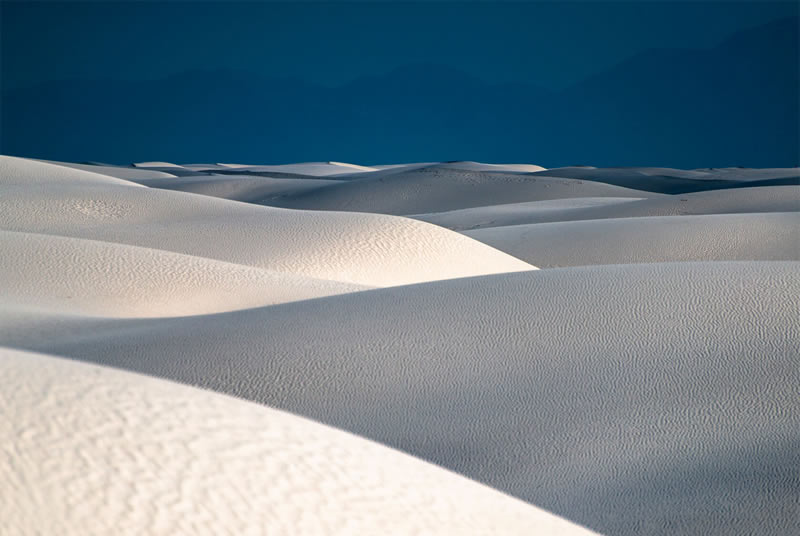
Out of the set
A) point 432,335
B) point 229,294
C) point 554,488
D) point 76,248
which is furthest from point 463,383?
point 76,248

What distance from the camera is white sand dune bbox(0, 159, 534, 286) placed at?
322 cm

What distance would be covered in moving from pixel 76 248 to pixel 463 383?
1.55 metres

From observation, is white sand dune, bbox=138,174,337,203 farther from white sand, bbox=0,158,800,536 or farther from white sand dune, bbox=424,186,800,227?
white sand, bbox=0,158,800,536

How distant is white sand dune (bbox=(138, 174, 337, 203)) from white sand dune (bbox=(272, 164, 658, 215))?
337 millimetres

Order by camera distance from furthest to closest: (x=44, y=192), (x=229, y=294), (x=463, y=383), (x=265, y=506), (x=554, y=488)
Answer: (x=44, y=192), (x=229, y=294), (x=463, y=383), (x=554, y=488), (x=265, y=506)

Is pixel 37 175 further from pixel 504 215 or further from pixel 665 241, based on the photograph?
pixel 665 241

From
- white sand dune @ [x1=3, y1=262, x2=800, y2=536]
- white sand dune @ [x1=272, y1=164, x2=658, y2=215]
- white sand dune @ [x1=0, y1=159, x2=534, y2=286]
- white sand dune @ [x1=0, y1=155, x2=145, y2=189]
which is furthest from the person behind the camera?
white sand dune @ [x1=272, y1=164, x2=658, y2=215]

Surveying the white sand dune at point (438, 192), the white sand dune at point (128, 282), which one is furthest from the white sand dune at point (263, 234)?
the white sand dune at point (438, 192)

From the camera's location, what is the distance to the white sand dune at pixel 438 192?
780 centimetres

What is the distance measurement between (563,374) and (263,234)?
6.86ft

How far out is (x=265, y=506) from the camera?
60cm

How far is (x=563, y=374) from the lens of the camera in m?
1.49

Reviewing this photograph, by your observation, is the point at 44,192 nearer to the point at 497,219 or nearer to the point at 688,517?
the point at 497,219

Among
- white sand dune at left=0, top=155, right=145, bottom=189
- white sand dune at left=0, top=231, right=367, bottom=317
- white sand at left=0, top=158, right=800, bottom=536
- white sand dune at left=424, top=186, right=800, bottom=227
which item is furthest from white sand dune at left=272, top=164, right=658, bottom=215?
white sand dune at left=0, top=231, right=367, bottom=317
